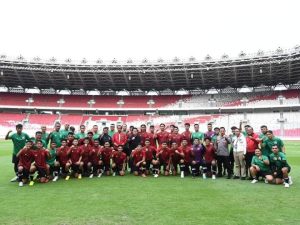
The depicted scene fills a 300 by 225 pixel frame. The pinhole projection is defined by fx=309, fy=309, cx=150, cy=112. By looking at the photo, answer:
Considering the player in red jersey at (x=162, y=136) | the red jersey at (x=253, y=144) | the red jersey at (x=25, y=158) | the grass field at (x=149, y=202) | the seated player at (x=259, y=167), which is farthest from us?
the player in red jersey at (x=162, y=136)

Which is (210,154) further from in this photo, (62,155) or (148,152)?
(62,155)

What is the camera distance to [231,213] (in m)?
5.82

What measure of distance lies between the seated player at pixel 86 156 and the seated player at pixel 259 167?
17.9ft

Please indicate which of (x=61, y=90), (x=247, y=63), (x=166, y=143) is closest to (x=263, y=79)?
(x=247, y=63)

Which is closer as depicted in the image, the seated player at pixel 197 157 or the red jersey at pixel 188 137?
the seated player at pixel 197 157

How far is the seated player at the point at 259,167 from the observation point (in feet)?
31.2

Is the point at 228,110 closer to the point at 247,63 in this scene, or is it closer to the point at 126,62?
the point at 247,63

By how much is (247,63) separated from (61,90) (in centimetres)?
3067

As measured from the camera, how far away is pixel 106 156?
11109 millimetres

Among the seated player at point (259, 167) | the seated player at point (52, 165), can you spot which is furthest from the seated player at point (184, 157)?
the seated player at point (52, 165)

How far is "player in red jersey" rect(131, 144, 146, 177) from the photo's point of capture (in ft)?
36.2

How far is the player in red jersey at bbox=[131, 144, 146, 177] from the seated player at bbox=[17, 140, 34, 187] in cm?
352

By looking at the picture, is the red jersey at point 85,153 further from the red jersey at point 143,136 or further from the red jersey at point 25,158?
the red jersey at point 143,136

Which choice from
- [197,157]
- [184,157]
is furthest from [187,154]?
[197,157]
